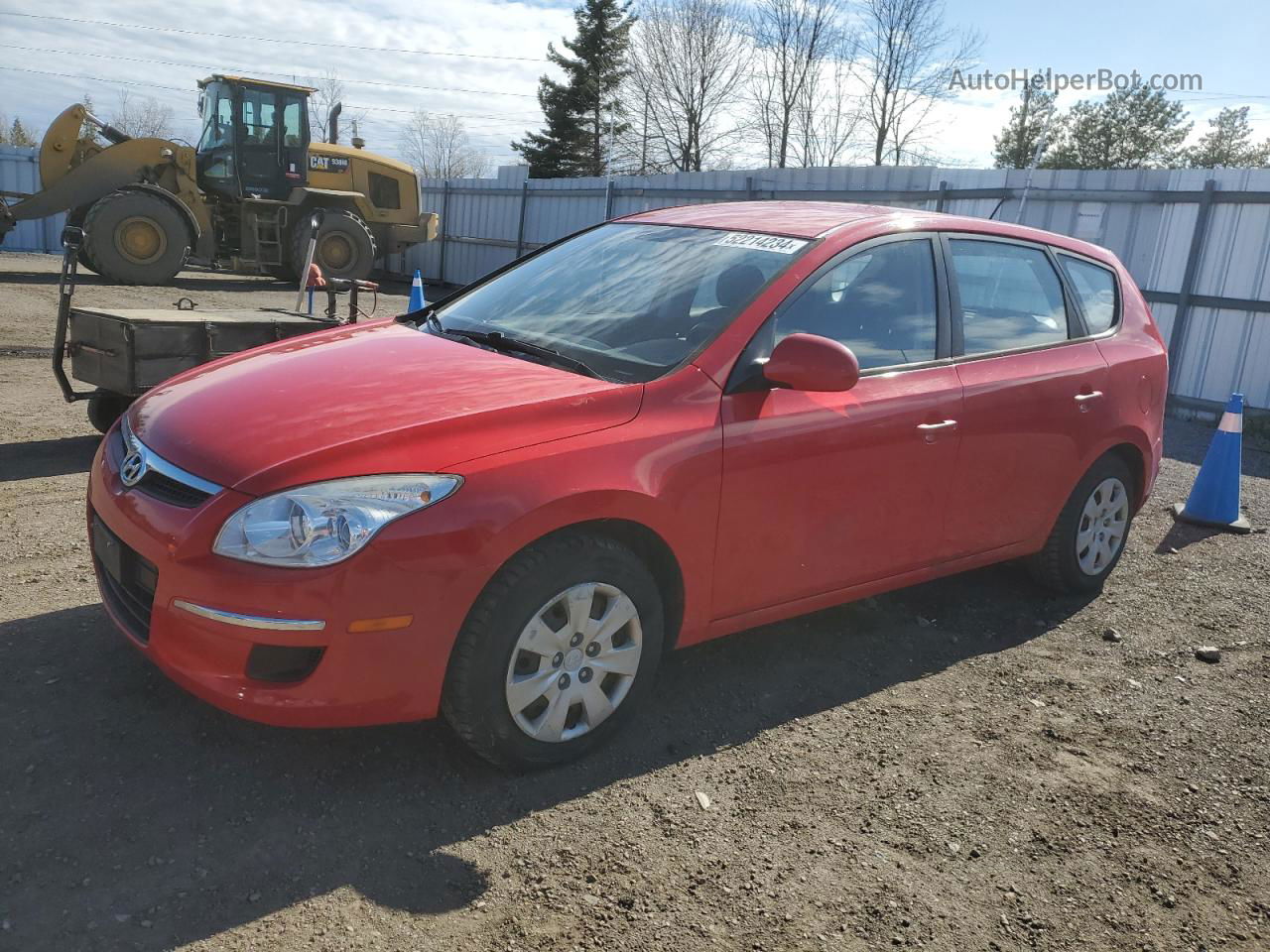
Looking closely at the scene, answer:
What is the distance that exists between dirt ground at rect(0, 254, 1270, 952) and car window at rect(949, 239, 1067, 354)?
1303mm

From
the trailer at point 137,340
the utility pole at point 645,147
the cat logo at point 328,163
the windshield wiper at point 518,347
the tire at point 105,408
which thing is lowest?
the tire at point 105,408

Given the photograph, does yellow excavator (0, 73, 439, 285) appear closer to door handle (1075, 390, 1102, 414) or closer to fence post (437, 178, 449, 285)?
fence post (437, 178, 449, 285)

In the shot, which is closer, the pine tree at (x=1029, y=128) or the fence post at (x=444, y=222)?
the fence post at (x=444, y=222)

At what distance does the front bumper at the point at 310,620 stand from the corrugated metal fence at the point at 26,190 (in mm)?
24625

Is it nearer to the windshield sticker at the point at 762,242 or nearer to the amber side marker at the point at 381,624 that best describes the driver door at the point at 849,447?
the windshield sticker at the point at 762,242

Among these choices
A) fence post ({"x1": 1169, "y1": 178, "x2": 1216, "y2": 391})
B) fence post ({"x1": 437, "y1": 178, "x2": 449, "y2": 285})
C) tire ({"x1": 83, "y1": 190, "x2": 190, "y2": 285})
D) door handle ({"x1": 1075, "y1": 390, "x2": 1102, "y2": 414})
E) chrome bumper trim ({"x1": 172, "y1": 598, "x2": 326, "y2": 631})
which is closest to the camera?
chrome bumper trim ({"x1": 172, "y1": 598, "x2": 326, "y2": 631})

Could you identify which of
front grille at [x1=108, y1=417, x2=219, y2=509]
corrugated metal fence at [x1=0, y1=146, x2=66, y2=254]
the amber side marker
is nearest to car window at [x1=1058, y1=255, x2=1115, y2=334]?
the amber side marker

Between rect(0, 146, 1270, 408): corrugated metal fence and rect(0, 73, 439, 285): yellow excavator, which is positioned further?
rect(0, 73, 439, 285): yellow excavator

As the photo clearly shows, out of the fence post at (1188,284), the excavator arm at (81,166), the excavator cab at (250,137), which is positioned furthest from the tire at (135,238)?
the fence post at (1188,284)

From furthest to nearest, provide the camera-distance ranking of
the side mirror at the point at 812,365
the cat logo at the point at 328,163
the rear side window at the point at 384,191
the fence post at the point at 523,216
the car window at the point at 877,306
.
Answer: the fence post at the point at 523,216 < the rear side window at the point at 384,191 < the cat logo at the point at 328,163 < the car window at the point at 877,306 < the side mirror at the point at 812,365

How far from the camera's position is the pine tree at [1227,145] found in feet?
136

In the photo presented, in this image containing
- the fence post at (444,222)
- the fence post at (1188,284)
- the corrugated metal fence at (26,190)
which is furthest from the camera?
the corrugated metal fence at (26,190)

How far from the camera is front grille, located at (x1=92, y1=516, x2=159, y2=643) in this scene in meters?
2.84

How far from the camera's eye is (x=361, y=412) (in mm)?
2924
